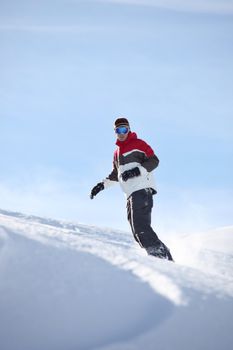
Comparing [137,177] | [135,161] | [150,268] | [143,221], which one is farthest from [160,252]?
[150,268]

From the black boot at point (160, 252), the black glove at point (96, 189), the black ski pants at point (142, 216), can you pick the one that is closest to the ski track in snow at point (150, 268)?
the black boot at point (160, 252)

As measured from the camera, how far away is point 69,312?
159cm

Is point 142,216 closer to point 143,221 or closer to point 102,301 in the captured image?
point 143,221

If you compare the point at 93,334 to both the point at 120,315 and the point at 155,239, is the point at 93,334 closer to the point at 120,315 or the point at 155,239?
the point at 120,315

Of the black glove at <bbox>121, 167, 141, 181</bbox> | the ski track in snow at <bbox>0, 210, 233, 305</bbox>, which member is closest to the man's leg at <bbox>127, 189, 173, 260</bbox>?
the black glove at <bbox>121, 167, 141, 181</bbox>

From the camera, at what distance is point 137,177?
4816 millimetres

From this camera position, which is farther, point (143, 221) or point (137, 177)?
point (137, 177)

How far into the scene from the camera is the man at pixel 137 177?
4.63 meters

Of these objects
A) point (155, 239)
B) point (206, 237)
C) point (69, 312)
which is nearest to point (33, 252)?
point (69, 312)

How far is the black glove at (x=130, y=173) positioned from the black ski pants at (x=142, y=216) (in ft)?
0.63

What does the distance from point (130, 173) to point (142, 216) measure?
1.66ft

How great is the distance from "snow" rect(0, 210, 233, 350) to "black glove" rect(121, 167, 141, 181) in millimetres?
2663

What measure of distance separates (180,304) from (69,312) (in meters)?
0.42

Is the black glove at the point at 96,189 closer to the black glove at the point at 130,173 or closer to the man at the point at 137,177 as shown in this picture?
the man at the point at 137,177
